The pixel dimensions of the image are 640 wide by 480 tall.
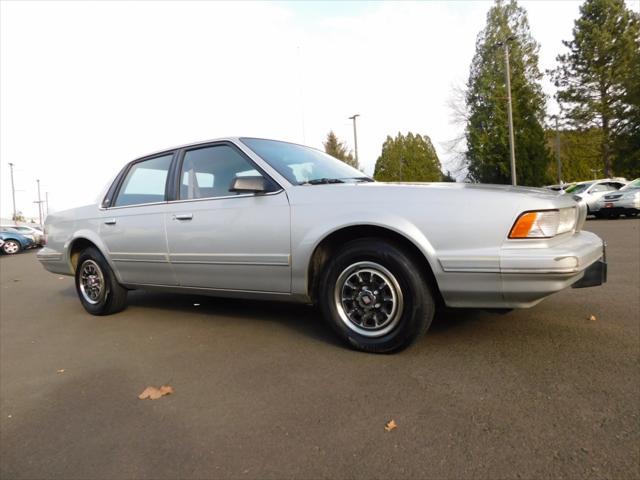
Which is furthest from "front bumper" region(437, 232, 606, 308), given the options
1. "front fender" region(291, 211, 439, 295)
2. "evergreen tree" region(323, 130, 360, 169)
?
"evergreen tree" region(323, 130, 360, 169)

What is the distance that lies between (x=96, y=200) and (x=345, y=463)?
13.7 ft

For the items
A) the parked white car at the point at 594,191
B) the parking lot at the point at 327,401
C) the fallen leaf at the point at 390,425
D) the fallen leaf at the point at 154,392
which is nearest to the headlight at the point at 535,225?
the parking lot at the point at 327,401

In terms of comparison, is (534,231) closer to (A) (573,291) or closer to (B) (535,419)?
(B) (535,419)

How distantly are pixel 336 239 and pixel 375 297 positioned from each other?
0.52 meters

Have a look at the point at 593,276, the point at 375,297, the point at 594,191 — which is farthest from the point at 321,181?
the point at 594,191

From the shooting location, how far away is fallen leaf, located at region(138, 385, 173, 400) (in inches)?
104

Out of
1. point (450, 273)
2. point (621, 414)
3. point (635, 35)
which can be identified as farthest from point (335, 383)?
point (635, 35)

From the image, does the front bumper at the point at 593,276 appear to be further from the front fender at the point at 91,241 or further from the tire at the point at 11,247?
the tire at the point at 11,247

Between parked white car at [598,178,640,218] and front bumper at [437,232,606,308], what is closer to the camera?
front bumper at [437,232,606,308]

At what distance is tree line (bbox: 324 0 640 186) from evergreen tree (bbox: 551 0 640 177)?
0.06 m

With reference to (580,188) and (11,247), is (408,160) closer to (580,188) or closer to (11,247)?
(580,188)

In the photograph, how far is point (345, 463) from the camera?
1.88 metres

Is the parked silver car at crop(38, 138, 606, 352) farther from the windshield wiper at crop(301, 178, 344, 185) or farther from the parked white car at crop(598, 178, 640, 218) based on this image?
the parked white car at crop(598, 178, 640, 218)

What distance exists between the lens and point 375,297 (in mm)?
2998
